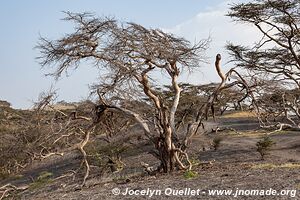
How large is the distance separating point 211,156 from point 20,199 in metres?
7.30

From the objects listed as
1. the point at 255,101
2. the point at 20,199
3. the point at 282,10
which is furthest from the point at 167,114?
the point at 282,10

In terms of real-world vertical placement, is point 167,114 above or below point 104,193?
above

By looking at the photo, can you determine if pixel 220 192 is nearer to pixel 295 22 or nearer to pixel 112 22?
pixel 112 22

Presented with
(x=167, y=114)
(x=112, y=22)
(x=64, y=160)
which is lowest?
(x=64, y=160)

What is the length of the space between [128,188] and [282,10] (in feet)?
→ 35.4

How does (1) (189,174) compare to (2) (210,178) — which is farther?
(1) (189,174)

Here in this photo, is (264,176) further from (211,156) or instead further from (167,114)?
(211,156)

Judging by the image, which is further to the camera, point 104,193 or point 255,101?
point 255,101

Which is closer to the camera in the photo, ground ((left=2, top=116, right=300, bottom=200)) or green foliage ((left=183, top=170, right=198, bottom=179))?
ground ((left=2, top=116, right=300, bottom=200))

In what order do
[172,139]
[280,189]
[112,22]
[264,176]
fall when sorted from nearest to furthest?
[280,189], [264,176], [112,22], [172,139]

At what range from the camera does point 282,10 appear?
18.6m

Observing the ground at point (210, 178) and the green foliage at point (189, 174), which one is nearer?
the ground at point (210, 178)

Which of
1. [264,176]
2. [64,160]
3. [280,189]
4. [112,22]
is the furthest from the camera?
[64,160]

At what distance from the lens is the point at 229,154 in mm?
18078
